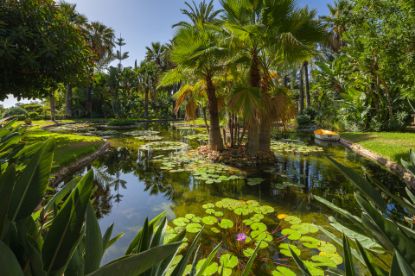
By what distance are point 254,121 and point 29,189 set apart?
336 inches

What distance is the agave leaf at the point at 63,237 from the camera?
2.80 ft

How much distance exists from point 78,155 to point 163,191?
14.1ft

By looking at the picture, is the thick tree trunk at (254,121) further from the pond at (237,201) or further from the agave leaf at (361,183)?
the agave leaf at (361,183)

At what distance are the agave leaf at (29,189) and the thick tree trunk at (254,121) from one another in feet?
26.3

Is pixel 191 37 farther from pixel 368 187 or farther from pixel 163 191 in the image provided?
pixel 368 187

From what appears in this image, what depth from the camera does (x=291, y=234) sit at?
13.9 feet

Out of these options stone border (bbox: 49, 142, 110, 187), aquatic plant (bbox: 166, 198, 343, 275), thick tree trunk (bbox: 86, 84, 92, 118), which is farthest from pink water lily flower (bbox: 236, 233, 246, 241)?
thick tree trunk (bbox: 86, 84, 92, 118)

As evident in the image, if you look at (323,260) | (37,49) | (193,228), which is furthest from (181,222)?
(37,49)

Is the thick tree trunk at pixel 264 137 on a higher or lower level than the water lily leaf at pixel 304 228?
higher

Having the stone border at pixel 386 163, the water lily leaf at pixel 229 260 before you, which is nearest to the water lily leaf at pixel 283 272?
the water lily leaf at pixel 229 260

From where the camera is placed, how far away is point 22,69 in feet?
20.4

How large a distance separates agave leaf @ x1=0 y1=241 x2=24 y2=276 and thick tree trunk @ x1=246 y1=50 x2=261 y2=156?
8348 millimetres

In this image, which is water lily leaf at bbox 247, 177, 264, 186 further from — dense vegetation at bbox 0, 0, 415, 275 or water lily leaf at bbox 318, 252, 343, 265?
water lily leaf at bbox 318, 252, 343, 265

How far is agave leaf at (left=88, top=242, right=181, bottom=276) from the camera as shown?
24.1 inches
